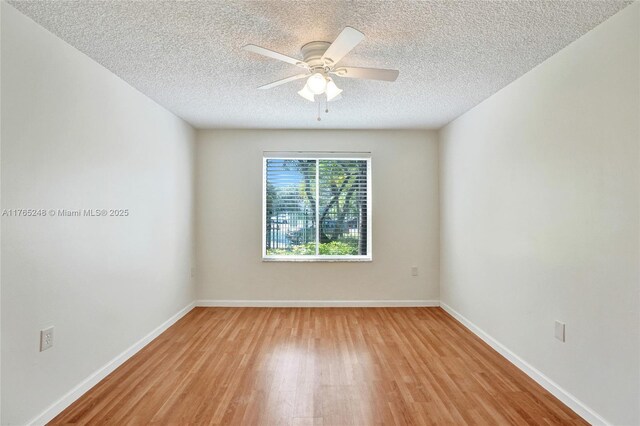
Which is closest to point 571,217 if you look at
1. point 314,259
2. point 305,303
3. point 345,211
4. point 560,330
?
point 560,330

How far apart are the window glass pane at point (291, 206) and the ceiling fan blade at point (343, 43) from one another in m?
2.62

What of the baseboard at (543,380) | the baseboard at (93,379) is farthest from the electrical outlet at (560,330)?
the baseboard at (93,379)

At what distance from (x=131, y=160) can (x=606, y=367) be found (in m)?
3.86

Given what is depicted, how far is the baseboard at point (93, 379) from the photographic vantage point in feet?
6.73

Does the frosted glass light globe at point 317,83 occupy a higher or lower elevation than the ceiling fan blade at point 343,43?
lower

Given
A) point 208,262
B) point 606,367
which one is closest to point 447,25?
point 606,367

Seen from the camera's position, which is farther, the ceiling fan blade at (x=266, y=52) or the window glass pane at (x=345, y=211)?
the window glass pane at (x=345, y=211)

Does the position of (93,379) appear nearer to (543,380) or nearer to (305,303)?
(305,303)

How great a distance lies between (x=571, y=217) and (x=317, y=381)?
2.14 metres

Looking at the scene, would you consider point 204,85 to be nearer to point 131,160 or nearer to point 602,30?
point 131,160

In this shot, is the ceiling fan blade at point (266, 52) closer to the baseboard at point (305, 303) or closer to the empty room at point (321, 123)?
the empty room at point (321, 123)

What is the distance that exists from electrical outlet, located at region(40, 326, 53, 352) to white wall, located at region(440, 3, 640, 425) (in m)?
3.40

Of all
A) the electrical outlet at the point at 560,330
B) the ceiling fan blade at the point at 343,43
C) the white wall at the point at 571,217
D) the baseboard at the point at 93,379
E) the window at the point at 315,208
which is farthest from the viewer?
the window at the point at 315,208

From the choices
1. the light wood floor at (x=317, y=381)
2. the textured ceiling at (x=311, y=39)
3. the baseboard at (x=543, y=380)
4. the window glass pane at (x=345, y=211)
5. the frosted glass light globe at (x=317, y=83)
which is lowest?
the light wood floor at (x=317, y=381)
